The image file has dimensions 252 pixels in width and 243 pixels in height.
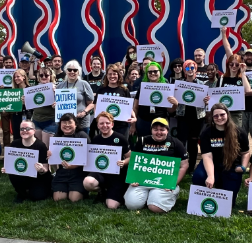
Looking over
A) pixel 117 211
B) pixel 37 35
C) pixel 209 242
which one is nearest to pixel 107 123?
pixel 117 211

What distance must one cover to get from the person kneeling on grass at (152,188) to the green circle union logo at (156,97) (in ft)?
2.93

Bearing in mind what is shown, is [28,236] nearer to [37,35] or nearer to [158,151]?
[158,151]

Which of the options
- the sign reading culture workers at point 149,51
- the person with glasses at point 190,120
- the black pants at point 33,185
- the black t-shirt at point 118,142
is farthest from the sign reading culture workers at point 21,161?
the sign reading culture workers at point 149,51

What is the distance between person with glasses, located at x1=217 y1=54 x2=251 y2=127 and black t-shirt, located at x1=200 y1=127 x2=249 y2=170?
3.45 ft

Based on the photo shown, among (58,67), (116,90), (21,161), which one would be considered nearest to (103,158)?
(21,161)

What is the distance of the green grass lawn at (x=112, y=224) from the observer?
4.12 m

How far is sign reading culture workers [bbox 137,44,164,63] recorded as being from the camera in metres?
7.81

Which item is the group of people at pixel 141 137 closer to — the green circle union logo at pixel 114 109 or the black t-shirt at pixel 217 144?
Answer: the black t-shirt at pixel 217 144

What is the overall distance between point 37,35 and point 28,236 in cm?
609

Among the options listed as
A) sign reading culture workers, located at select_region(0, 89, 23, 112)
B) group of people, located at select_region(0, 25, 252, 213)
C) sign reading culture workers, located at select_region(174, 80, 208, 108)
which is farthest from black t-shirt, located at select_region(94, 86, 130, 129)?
sign reading culture workers, located at select_region(0, 89, 23, 112)

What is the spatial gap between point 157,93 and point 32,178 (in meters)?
2.03

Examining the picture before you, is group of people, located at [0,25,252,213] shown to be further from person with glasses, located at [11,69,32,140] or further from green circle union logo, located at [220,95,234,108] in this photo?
green circle union logo, located at [220,95,234,108]

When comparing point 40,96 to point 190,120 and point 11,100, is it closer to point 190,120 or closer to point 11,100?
point 11,100

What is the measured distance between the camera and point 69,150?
5215 mm
